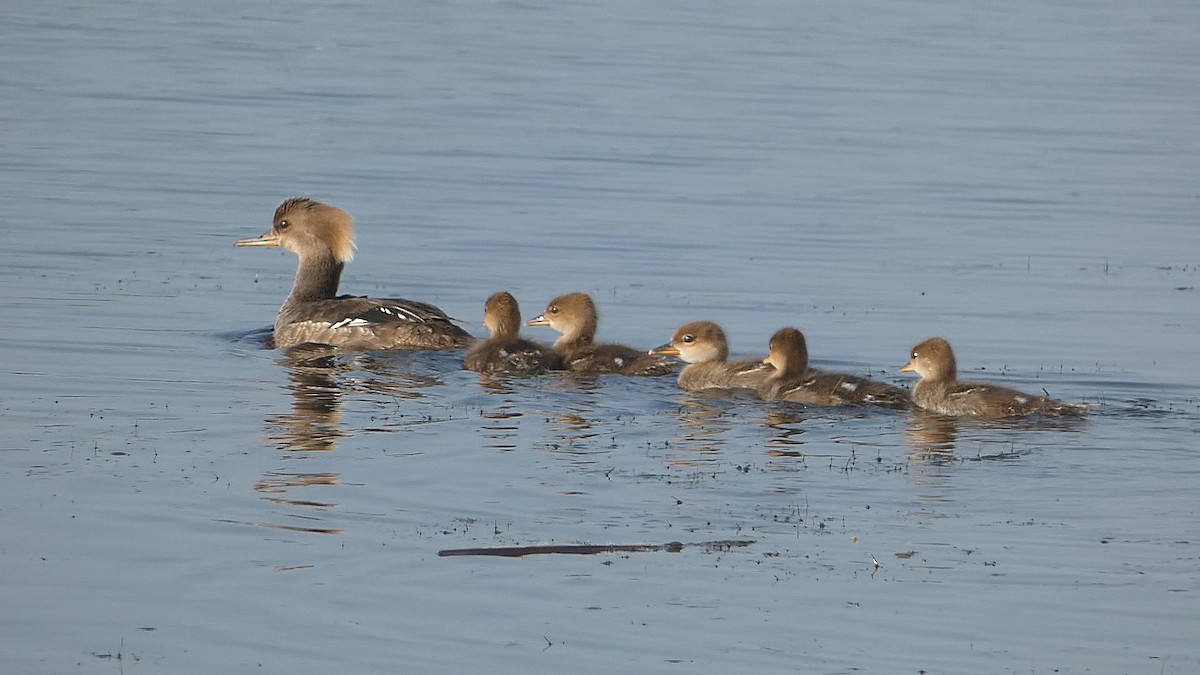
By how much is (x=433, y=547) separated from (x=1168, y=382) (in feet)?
23.0

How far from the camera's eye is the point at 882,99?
31.2 m

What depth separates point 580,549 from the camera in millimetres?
9469

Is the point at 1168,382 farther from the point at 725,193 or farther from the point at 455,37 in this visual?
the point at 455,37

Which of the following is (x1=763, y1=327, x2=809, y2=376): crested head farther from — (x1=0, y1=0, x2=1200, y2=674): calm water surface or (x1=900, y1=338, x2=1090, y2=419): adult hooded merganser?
(x1=900, y1=338, x2=1090, y2=419): adult hooded merganser

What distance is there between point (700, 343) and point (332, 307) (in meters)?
3.33

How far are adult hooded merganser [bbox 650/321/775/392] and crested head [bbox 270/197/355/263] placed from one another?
3657 millimetres

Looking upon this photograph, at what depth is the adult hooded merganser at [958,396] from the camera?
13.1 meters

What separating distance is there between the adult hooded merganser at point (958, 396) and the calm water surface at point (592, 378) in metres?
0.33

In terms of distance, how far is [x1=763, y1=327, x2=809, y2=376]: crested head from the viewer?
1384 cm

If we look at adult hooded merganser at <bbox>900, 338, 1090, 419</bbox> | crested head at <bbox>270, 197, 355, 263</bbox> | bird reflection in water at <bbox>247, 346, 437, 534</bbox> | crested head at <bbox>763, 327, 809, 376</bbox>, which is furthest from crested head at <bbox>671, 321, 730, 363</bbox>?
crested head at <bbox>270, 197, 355, 263</bbox>

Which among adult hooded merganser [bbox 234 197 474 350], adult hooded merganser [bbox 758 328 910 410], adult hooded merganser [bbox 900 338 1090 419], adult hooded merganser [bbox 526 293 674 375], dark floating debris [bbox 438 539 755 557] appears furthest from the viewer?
adult hooded merganser [bbox 234 197 474 350]

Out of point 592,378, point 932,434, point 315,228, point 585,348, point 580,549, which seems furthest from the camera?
point 315,228

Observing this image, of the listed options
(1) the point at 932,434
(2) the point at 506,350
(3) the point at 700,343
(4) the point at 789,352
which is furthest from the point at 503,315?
(1) the point at 932,434

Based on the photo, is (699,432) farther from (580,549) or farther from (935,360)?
(580,549)
